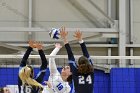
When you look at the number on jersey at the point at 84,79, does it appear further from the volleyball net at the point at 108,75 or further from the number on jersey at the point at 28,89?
the volleyball net at the point at 108,75

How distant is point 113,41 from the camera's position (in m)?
10.7

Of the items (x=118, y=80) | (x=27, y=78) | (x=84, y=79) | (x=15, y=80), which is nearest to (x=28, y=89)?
(x=27, y=78)

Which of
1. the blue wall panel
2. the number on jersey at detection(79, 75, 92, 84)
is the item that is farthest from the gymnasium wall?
the number on jersey at detection(79, 75, 92, 84)

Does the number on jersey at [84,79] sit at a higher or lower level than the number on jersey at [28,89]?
higher

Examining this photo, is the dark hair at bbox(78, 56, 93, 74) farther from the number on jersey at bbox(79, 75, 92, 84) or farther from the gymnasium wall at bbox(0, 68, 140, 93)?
the gymnasium wall at bbox(0, 68, 140, 93)

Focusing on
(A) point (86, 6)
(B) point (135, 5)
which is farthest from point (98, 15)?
(B) point (135, 5)

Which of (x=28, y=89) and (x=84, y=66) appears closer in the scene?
(x=84, y=66)

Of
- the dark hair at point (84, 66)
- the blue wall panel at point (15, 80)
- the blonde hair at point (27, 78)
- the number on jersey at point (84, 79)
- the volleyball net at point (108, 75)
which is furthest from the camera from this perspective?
the volleyball net at point (108, 75)

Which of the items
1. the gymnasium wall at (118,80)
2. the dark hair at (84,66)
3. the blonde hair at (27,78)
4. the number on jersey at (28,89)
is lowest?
the gymnasium wall at (118,80)

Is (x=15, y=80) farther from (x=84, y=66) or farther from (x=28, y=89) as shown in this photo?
(x=84, y=66)

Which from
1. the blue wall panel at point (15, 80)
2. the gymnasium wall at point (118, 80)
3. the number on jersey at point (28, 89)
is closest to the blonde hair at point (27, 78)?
the number on jersey at point (28, 89)

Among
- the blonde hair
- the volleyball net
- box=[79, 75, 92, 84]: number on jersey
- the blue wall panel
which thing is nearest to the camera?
box=[79, 75, 92, 84]: number on jersey

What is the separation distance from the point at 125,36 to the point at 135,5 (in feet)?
3.44

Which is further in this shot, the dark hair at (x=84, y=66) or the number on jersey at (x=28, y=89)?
the number on jersey at (x=28, y=89)
